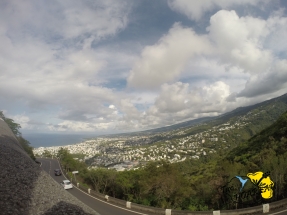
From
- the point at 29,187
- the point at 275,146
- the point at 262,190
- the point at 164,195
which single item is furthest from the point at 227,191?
the point at 275,146

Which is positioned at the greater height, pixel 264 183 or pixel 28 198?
pixel 28 198

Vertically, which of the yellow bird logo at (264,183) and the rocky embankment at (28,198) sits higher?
the rocky embankment at (28,198)

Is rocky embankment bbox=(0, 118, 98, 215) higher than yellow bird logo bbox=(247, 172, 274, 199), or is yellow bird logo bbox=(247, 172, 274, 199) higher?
rocky embankment bbox=(0, 118, 98, 215)

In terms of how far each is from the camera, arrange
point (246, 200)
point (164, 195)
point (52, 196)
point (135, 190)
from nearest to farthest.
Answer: point (52, 196)
point (246, 200)
point (164, 195)
point (135, 190)

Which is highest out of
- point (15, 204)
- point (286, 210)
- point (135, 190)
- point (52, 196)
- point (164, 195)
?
point (15, 204)

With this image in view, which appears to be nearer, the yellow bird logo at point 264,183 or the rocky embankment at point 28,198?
the rocky embankment at point 28,198

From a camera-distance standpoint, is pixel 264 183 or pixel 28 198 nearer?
pixel 28 198

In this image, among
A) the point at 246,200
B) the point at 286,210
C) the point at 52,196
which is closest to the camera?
the point at 52,196

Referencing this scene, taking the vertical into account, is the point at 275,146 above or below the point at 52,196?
below

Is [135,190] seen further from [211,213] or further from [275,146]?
[275,146]

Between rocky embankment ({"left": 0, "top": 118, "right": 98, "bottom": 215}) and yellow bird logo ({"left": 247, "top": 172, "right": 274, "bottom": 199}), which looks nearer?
rocky embankment ({"left": 0, "top": 118, "right": 98, "bottom": 215})

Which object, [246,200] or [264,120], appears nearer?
[246,200]
